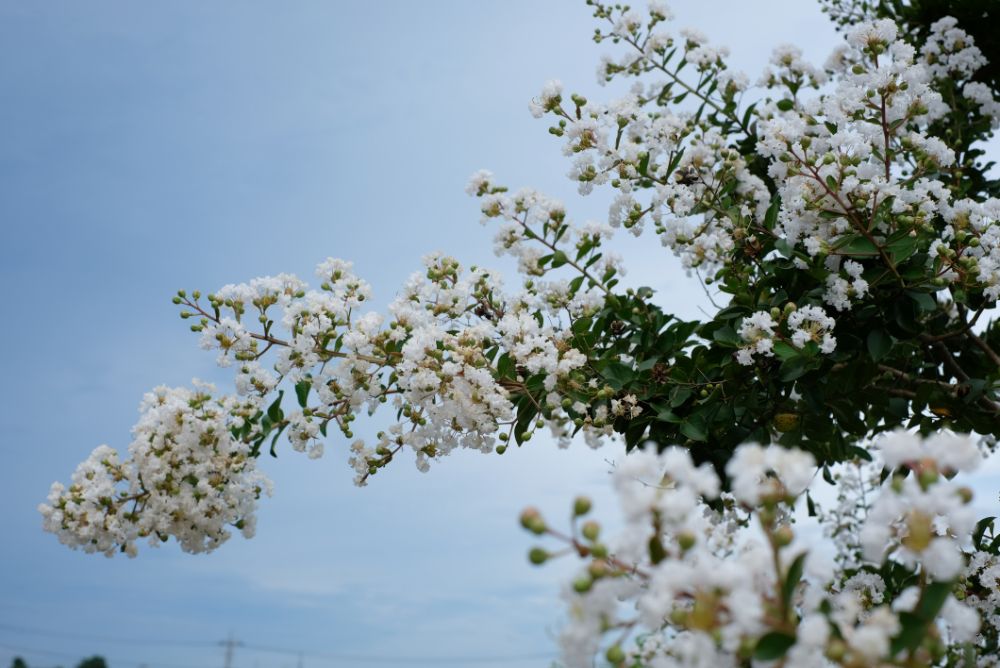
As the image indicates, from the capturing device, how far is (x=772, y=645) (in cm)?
109

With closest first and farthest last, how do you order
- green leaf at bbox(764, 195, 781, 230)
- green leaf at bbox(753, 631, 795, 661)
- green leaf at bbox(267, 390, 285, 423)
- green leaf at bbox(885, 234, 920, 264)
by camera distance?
green leaf at bbox(753, 631, 795, 661)
green leaf at bbox(885, 234, 920, 264)
green leaf at bbox(267, 390, 285, 423)
green leaf at bbox(764, 195, 781, 230)

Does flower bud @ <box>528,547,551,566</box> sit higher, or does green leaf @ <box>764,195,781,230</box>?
green leaf @ <box>764,195,781,230</box>

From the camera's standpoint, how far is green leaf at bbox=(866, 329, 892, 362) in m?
2.76

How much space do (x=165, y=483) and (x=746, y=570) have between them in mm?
2229

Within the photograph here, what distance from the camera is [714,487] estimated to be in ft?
3.93

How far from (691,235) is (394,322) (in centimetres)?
121

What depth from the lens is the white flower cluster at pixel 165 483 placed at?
9.23ft

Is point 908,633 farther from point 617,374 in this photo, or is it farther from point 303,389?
point 303,389

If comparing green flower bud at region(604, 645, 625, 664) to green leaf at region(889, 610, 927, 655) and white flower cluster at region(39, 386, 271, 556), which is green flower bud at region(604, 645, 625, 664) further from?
white flower cluster at region(39, 386, 271, 556)

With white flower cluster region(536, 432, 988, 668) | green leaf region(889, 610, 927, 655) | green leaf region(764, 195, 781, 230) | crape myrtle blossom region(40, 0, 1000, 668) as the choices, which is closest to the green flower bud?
white flower cluster region(536, 432, 988, 668)

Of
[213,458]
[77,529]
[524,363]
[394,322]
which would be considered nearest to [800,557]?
[524,363]

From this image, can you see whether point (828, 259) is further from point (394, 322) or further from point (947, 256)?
point (394, 322)

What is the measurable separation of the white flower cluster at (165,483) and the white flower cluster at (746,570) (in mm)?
1901

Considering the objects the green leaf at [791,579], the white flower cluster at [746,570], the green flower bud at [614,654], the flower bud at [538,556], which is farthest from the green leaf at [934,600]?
the flower bud at [538,556]
